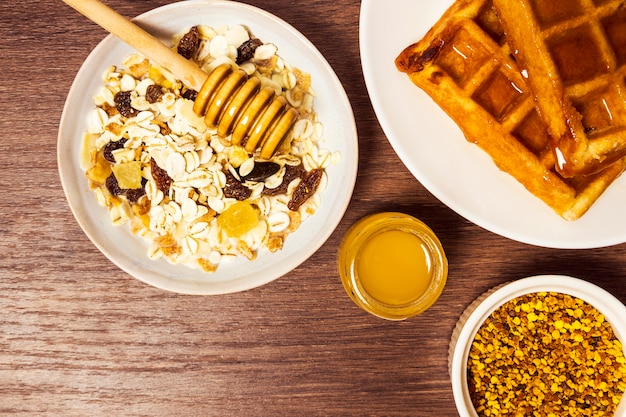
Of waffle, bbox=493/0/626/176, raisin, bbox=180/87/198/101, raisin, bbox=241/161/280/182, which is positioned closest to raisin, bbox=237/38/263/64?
raisin, bbox=180/87/198/101

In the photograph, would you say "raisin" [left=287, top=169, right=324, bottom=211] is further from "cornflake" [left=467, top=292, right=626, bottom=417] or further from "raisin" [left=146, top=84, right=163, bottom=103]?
"cornflake" [left=467, top=292, right=626, bottom=417]

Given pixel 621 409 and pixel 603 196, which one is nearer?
pixel 603 196

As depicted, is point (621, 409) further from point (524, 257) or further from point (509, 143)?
point (509, 143)

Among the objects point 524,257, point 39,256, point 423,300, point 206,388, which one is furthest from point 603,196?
point 39,256

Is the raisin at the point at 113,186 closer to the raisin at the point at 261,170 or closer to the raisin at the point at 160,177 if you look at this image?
the raisin at the point at 160,177

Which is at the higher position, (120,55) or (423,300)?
(120,55)

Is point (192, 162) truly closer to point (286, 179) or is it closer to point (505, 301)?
point (286, 179)

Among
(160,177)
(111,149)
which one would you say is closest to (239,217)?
(160,177)

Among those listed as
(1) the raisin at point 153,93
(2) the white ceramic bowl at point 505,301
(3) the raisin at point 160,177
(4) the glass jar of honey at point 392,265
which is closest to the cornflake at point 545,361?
(2) the white ceramic bowl at point 505,301
